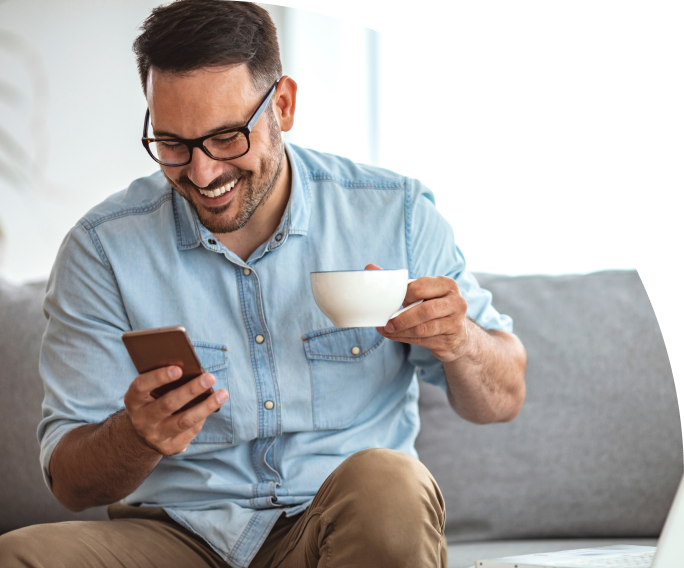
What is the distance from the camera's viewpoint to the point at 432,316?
1004 millimetres

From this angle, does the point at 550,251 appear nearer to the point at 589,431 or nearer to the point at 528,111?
the point at 589,431

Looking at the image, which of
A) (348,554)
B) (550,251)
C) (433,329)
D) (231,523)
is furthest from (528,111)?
(550,251)

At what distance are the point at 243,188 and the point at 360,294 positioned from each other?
45cm

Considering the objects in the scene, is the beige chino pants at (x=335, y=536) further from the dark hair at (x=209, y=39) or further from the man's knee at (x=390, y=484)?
the dark hair at (x=209, y=39)

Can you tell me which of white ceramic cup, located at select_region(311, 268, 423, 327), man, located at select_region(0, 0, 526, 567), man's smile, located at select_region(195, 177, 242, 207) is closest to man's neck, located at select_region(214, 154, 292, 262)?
man, located at select_region(0, 0, 526, 567)

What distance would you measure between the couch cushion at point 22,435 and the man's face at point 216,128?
2.04 feet

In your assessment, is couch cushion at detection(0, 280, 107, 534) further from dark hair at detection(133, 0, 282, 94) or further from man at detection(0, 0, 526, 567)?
dark hair at detection(133, 0, 282, 94)

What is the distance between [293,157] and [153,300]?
1.40 feet

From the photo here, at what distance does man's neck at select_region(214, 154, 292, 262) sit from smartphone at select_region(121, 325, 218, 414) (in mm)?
462

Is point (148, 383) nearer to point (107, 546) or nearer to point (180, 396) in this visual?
point (180, 396)

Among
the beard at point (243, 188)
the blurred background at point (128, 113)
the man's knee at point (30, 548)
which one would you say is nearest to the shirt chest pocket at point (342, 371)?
the beard at point (243, 188)

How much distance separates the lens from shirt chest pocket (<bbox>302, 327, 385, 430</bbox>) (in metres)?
1.30

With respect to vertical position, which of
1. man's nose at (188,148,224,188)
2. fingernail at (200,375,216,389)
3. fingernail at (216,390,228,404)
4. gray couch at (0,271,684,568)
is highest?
man's nose at (188,148,224,188)

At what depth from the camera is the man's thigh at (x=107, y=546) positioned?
991 millimetres
